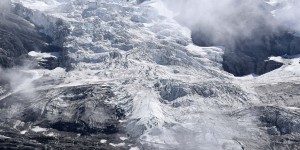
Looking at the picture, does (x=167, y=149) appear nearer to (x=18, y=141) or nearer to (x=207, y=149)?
(x=207, y=149)

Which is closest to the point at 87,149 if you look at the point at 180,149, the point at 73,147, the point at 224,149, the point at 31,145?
the point at 73,147

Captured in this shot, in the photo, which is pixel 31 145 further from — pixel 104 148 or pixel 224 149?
pixel 224 149

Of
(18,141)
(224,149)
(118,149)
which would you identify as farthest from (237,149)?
(18,141)

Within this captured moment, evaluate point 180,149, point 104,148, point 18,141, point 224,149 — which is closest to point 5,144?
point 18,141

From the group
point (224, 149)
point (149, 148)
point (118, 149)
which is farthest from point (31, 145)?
point (224, 149)

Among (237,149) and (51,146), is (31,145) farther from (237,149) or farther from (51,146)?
(237,149)

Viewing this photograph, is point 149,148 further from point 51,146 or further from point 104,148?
point 51,146
